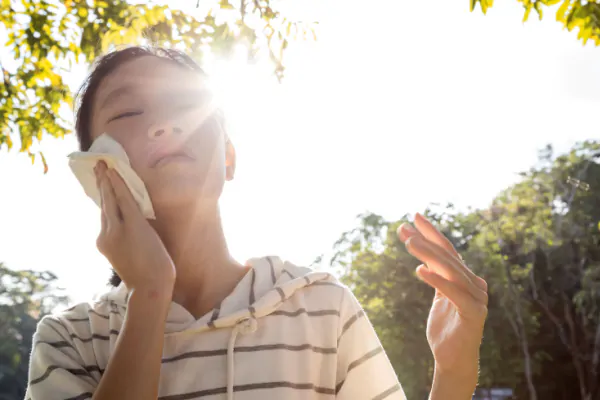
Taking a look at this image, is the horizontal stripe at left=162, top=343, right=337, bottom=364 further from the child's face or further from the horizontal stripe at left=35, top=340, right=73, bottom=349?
the child's face

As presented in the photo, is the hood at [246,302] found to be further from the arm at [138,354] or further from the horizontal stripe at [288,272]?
the arm at [138,354]

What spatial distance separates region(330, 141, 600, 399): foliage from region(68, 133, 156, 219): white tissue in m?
18.0

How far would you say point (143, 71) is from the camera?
78.1 inches

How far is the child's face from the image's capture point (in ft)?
5.80

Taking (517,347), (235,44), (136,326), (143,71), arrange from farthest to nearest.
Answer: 1. (517,347)
2. (235,44)
3. (143,71)
4. (136,326)

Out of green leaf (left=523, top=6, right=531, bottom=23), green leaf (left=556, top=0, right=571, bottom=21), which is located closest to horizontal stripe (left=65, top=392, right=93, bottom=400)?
green leaf (left=523, top=6, right=531, bottom=23)

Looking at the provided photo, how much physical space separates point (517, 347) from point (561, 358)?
509cm

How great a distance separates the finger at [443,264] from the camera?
1604 millimetres

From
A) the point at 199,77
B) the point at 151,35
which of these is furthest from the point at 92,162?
the point at 151,35

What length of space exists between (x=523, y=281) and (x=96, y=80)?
25.0 m

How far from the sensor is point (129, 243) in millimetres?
1522

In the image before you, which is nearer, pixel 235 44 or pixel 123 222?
pixel 123 222

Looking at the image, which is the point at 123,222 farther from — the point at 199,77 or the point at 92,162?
the point at 199,77

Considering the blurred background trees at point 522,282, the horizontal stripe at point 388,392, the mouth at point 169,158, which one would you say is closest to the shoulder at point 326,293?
the horizontal stripe at point 388,392
